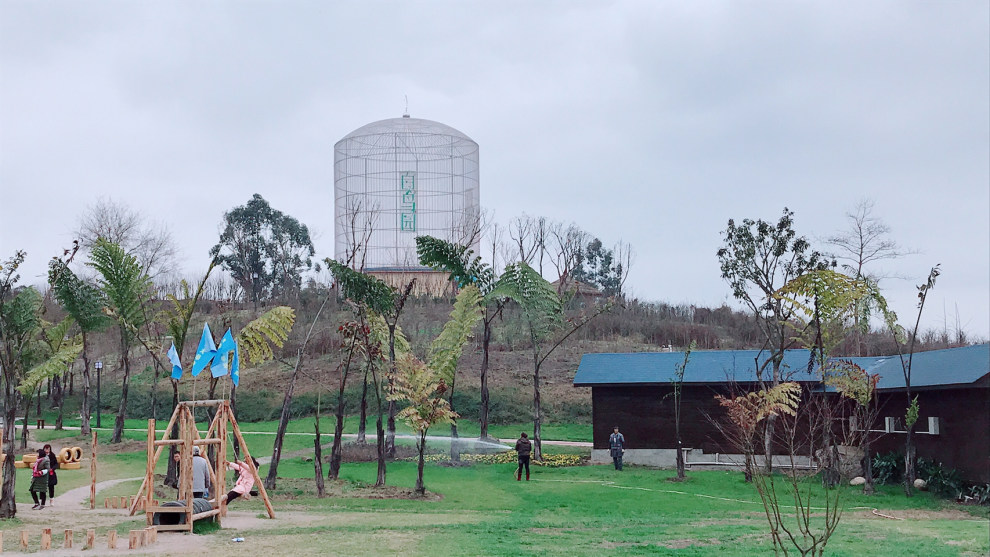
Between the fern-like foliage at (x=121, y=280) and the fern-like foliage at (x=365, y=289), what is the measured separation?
5332 mm

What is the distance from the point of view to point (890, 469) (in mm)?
26344

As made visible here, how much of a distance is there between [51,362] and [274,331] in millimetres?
7277

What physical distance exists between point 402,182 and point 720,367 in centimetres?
2552

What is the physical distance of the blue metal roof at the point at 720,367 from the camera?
26.5 m

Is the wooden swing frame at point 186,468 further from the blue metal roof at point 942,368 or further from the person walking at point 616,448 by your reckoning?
the blue metal roof at point 942,368

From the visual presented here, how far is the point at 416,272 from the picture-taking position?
5109 centimetres

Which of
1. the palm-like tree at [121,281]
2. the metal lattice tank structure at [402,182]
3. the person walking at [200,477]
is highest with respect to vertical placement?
the metal lattice tank structure at [402,182]

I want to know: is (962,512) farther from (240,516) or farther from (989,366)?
(240,516)

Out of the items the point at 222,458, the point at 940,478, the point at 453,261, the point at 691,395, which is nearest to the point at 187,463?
the point at 222,458

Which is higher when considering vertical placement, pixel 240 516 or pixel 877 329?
pixel 877 329

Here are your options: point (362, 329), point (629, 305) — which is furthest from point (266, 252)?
point (362, 329)

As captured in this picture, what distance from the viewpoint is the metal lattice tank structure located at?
51188mm

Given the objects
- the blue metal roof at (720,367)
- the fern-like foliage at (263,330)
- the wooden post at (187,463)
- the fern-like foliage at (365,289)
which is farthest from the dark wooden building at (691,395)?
the wooden post at (187,463)

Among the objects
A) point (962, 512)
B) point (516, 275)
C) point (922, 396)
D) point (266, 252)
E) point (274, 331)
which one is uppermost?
point (266, 252)
